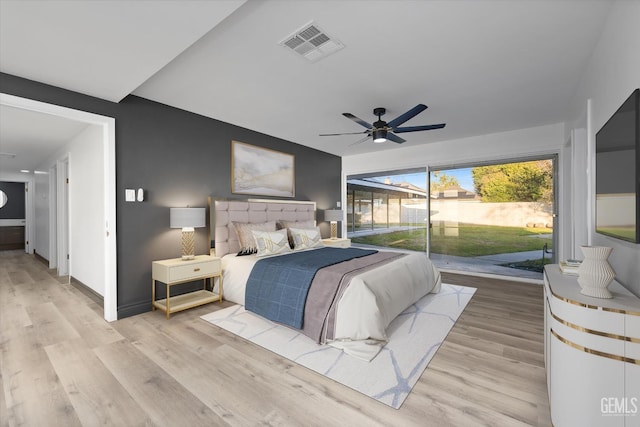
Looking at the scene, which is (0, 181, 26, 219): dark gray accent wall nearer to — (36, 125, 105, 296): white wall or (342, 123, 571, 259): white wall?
(36, 125, 105, 296): white wall

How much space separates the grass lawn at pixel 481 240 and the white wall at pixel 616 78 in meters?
2.74

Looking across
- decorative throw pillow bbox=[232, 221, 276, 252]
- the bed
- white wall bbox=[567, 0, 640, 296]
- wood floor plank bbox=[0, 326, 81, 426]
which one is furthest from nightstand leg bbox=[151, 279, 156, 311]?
white wall bbox=[567, 0, 640, 296]

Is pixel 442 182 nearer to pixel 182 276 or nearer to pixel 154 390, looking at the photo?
pixel 182 276

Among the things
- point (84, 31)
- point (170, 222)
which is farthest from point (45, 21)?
point (170, 222)

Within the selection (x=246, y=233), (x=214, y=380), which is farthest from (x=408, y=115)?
(x=214, y=380)

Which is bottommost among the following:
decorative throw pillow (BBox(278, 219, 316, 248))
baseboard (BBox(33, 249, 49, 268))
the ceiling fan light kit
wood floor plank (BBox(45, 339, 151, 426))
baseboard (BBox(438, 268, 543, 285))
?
wood floor plank (BBox(45, 339, 151, 426))

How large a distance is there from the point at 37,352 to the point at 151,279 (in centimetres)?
118

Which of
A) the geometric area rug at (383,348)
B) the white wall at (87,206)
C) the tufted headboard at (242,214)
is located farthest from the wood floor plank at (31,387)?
the tufted headboard at (242,214)

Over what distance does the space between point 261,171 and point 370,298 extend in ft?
10.6

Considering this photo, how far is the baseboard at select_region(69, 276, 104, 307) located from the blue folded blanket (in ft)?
7.06

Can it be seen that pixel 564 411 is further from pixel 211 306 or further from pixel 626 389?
pixel 211 306

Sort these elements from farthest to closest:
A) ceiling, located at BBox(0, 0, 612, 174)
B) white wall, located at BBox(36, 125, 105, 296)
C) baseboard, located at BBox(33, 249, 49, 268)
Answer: baseboard, located at BBox(33, 249, 49, 268), white wall, located at BBox(36, 125, 105, 296), ceiling, located at BBox(0, 0, 612, 174)

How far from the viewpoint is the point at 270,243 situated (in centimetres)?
380

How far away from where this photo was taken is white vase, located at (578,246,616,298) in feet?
4.34
